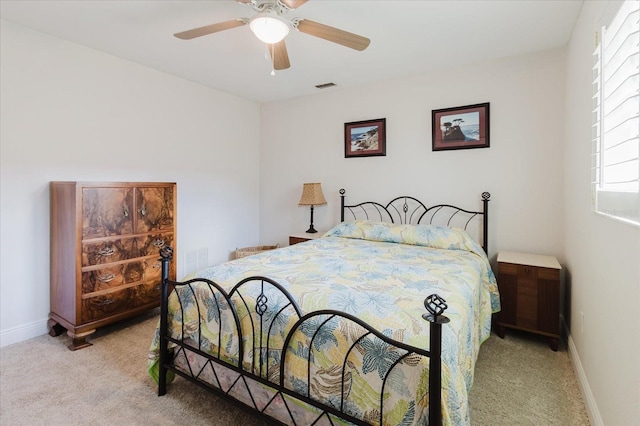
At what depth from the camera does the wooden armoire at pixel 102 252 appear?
2.47 m

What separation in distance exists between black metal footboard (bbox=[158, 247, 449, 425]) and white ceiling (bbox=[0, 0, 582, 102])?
185cm

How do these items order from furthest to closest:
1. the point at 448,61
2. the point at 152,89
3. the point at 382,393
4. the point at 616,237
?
1. the point at 152,89
2. the point at 448,61
3. the point at 616,237
4. the point at 382,393

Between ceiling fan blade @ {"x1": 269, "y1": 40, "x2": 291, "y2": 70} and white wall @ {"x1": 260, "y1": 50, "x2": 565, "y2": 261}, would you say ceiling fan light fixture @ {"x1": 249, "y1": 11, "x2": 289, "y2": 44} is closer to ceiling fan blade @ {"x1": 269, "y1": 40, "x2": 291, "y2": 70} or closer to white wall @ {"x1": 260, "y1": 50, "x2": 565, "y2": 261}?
ceiling fan blade @ {"x1": 269, "y1": 40, "x2": 291, "y2": 70}

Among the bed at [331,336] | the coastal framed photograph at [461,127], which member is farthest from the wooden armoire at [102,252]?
the coastal framed photograph at [461,127]

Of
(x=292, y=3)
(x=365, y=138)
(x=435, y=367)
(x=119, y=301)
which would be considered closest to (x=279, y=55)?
(x=292, y=3)

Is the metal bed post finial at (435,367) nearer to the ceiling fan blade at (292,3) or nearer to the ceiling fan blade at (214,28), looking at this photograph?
Result: the ceiling fan blade at (292,3)

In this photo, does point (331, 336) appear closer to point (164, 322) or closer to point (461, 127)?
point (164, 322)

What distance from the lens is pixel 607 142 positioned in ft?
5.11

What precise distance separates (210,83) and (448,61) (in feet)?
8.77

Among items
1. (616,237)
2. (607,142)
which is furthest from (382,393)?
(607,142)

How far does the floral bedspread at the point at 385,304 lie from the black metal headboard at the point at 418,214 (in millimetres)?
431

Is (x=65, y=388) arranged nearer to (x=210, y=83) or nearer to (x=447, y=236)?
(x=447, y=236)

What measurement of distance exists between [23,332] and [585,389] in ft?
13.2

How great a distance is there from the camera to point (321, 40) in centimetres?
273
